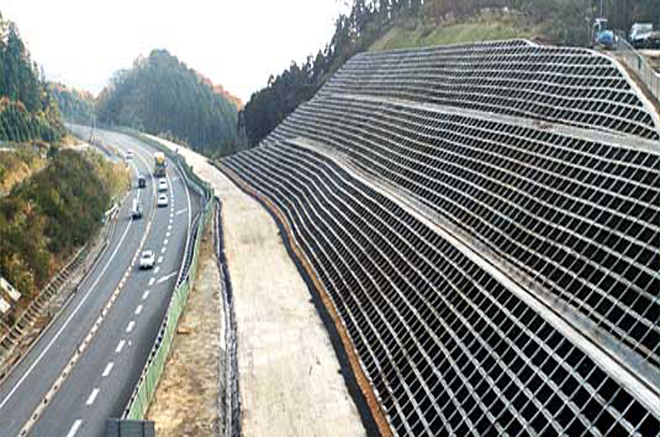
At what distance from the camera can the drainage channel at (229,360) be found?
941 inches

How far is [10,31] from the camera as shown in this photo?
355 ft

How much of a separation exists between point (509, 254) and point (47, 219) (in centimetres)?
3082

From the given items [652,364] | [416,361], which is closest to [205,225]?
[416,361]

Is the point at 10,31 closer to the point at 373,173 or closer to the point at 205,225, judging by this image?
the point at 205,225

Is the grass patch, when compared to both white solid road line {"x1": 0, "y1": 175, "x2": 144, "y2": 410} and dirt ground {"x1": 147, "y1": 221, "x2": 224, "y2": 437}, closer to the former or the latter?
dirt ground {"x1": 147, "y1": 221, "x2": 224, "y2": 437}

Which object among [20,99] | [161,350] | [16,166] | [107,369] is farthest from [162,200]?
[161,350]

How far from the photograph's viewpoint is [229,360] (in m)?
28.9

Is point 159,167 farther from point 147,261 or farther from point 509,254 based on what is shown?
point 509,254

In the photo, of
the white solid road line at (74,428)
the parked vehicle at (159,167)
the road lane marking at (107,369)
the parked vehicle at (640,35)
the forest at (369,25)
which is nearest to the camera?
the white solid road line at (74,428)

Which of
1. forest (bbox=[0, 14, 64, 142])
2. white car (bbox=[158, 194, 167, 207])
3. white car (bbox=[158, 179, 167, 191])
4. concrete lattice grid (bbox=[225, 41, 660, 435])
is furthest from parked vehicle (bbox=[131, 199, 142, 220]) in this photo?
concrete lattice grid (bbox=[225, 41, 660, 435])

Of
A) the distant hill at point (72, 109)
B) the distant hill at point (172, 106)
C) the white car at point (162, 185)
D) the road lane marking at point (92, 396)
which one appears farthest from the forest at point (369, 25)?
the distant hill at point (72, 109)

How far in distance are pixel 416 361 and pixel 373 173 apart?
2367cm

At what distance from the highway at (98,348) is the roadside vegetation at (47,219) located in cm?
223

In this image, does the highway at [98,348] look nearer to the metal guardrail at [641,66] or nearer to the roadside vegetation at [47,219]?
the roadside vegetation at [47,219]
